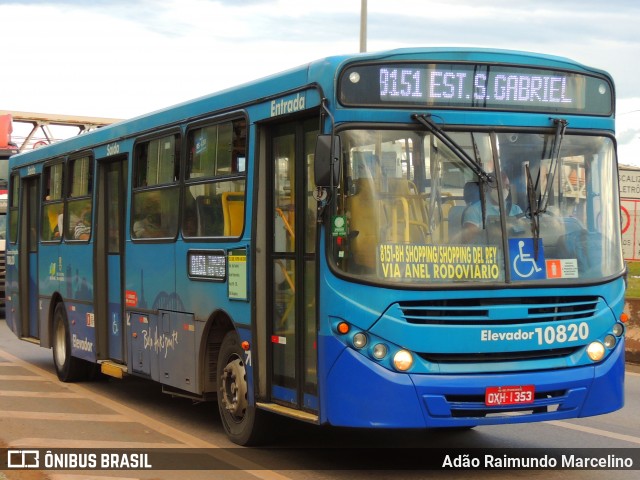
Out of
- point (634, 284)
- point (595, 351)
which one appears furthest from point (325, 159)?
point (634, 284)

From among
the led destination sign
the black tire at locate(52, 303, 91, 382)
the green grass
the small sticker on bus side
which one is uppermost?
the led destination sign

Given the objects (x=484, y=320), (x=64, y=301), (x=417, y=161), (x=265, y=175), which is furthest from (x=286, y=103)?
(x=64, y=301)

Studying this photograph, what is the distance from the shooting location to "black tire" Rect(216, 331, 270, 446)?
31.4 feet

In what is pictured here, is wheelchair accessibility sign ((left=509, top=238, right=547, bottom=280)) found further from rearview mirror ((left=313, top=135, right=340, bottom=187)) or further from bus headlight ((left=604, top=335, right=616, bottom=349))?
rearview mirror ((left=313, top=135, right=340, bottom=187))

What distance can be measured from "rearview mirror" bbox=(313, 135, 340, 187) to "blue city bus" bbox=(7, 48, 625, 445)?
0.01m

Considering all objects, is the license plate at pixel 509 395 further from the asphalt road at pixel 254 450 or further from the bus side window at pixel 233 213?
the bus side window at pixel 233 213

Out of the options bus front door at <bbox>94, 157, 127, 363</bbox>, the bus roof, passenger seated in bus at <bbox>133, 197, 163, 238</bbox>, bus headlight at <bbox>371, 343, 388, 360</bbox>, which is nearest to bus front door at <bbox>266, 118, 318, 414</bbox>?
the bus roof

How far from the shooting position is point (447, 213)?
8.20 m

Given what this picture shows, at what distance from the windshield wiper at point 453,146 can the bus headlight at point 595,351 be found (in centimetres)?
139

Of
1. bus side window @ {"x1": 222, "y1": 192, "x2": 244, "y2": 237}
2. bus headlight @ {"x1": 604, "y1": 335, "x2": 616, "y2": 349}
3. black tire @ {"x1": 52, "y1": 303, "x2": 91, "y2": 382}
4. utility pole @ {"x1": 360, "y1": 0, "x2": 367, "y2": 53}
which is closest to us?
bus headlight @ {"x1": 604, "y1": 335, "x2": 616, "y2": 349}

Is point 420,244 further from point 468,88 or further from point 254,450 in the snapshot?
point 254,450

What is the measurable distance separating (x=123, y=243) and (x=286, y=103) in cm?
456

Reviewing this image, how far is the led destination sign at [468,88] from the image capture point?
8336mm

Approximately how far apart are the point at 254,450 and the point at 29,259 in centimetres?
816
